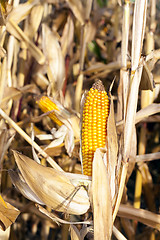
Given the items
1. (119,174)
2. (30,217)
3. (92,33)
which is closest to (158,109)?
(119,174)

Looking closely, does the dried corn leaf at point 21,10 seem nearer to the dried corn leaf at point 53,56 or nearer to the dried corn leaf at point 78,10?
the dried corn leaf at point 53,56

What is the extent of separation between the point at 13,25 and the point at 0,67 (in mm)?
300

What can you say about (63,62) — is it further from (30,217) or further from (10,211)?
(30,217)

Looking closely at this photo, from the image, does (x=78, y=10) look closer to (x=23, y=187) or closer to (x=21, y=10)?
(x=21, y=10)

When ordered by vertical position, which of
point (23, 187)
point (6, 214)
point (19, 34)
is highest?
point (19, 34)

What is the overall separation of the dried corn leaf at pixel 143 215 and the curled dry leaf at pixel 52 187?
318mm

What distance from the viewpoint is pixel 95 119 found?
90 cm

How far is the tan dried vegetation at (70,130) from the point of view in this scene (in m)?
0.88

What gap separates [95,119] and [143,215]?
0.47 m

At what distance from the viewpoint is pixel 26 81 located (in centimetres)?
174

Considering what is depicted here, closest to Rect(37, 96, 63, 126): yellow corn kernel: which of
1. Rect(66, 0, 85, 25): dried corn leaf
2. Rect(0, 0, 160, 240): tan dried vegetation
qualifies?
Rect(0, 0, 160, 240): tan dried vegetation

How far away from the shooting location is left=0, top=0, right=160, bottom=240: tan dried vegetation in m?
0.88

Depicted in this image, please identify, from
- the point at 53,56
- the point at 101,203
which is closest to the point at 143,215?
the point at 101,203

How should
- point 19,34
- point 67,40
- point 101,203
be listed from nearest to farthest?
point 101,203 < point 19,34 < point 67,40
